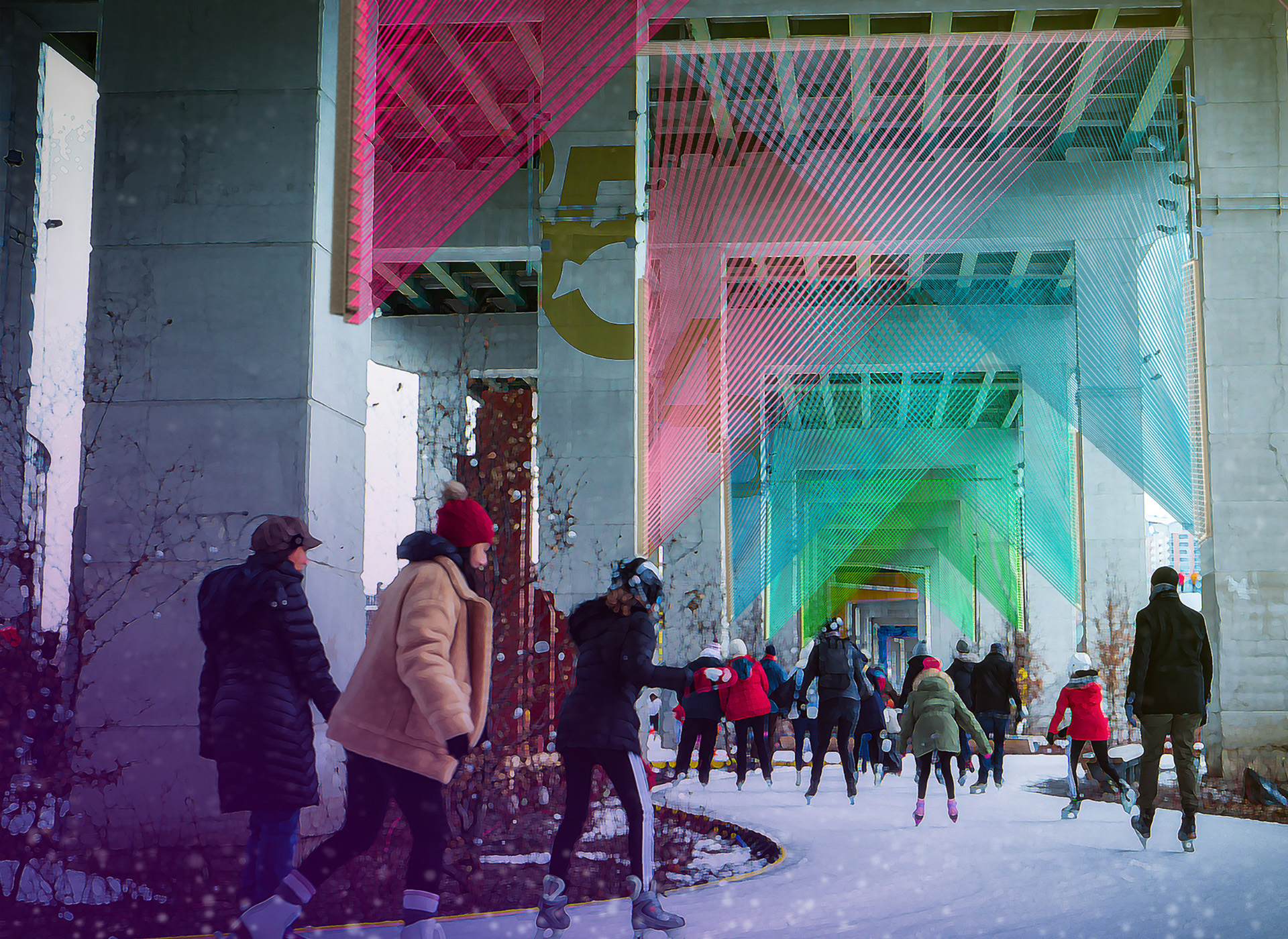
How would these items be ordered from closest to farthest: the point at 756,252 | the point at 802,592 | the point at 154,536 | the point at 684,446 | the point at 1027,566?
the point at 154,536, the point at 756,252, the point at 684,446, the point at 1027,566, the point at 802,592

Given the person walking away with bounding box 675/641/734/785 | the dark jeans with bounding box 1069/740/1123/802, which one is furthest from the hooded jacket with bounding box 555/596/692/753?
the person walking away with bounding box 675/641/734/785

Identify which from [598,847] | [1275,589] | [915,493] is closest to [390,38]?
[598,847]

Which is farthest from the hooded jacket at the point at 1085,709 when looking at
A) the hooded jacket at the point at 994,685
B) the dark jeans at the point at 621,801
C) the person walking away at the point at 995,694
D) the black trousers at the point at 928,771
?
the dark jeans at the point at 621,801

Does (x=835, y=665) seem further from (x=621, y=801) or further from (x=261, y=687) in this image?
(x=261, y=687)

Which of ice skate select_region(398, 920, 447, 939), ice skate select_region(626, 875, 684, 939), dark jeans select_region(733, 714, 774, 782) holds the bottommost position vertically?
dark jeans select_region(733, 714, 774, 782)

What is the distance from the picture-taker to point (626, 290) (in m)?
15.2

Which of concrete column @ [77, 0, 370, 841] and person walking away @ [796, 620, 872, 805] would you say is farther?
person walking away @ [796, 620, 872, 805]

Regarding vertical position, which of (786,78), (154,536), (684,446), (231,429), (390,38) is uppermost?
(786,78)

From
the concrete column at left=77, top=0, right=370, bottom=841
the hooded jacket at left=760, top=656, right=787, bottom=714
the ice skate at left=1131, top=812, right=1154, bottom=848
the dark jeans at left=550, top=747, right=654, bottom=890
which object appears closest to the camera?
the dark jeans at left=550, top=747, right=654, bottom=890

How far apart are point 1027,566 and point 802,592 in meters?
15.1

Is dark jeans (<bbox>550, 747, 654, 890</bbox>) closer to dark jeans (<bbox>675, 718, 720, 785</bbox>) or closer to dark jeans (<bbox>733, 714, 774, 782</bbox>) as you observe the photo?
dark jeans (<bbox>675, 718, 720, 785</bbox>)

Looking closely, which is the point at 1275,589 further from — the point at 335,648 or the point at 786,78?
the point at 335,648

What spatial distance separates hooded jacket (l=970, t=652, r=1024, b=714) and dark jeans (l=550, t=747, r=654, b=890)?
31.1ft

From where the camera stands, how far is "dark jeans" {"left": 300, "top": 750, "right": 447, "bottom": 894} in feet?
13.6
